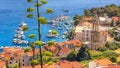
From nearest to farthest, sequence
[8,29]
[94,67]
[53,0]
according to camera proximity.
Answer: [94,67]
[8,29]
[53,0]

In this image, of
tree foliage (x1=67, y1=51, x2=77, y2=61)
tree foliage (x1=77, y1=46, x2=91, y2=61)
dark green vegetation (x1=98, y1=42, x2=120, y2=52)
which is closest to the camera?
tree foliage (x1=77, y1=46, x2=91, y2=61)

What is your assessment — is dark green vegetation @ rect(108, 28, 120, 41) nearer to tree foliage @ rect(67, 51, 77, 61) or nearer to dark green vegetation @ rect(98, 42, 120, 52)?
dark green vegetation @ rect(98, 42, 120, 52)

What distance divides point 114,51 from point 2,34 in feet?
56.4

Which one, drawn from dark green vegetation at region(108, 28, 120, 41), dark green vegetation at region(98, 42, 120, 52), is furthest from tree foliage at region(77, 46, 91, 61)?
dark green vegetation at region(108, 28, 120, 41)

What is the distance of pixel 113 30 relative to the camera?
31.2 m

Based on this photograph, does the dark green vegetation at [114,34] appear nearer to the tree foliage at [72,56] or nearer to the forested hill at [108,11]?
the tree foliage at [72,56]

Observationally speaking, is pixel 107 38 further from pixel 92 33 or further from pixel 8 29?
pixel 8 29

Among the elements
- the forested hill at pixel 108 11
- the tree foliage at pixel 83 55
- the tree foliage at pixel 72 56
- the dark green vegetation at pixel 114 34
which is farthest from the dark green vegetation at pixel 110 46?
the forested hill at pixel 108 11

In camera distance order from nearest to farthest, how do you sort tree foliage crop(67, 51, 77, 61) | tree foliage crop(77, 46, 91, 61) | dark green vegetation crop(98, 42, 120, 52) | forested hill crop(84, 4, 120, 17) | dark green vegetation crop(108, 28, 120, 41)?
tree foliage crop(77, 46, 91, 61), tree foliage crop(67, 51, 77, 61), dark green vegetation crop(98, 42, 120, 52), dark green vegetation crop(108, 28, 120, 41), forested hill crop(84, 4, 120, 17)

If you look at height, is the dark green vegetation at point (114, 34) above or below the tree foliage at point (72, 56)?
above

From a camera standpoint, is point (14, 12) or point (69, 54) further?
point (14, 12)

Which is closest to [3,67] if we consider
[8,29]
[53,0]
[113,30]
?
[113,30]

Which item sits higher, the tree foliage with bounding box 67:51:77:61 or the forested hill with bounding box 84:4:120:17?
the forested hill with bounding box 84:4:120:17

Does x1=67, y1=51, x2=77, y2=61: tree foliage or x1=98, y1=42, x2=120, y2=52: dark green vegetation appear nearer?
x1=67, y1=51, x2=77, y2=61: tree foliage
